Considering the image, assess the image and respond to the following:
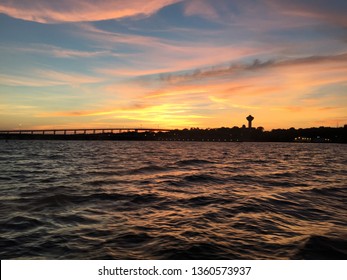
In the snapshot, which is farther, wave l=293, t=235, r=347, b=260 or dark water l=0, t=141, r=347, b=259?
dark water l=0, t=141, r=347, b=259

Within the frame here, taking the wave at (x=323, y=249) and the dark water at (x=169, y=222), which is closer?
the wave at (x=323, y=249)

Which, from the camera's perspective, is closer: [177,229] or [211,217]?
[177,229]

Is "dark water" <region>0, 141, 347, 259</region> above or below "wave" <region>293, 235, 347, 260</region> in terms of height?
below

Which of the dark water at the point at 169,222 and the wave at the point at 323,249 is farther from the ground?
the wave at the point at 323,249

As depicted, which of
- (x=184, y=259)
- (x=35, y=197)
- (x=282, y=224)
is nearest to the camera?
(x=184, y=259)

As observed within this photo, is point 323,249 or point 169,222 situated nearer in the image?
point 323,249

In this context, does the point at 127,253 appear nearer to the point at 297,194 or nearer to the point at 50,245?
the point at 50,245

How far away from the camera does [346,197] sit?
54.6 ft

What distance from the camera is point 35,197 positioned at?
49.2ft

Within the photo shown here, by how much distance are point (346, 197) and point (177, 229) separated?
11789 mm

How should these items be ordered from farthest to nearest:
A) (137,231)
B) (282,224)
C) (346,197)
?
(346,197) < (282,224) < (137,231)
